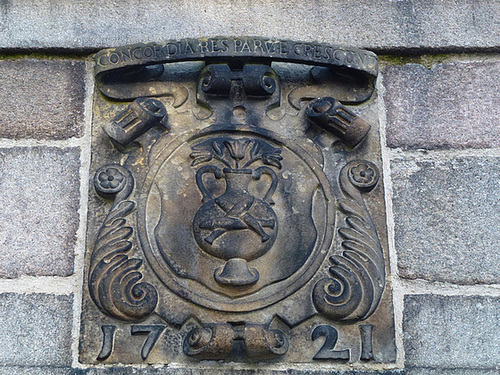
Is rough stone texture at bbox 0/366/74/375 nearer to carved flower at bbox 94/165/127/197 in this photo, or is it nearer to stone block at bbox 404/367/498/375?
carved flower at bbox 94/165/127/197

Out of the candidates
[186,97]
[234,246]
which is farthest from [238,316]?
[186,97]

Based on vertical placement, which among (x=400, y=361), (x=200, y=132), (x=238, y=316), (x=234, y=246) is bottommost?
(x=400, y=361)

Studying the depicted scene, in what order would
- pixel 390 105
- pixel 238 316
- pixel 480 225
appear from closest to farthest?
1. pixel 238 316
2. pixel 480 225
3. pixel 390 105

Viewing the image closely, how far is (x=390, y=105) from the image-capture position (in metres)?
2.30

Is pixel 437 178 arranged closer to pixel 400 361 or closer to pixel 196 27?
pixel 400 361

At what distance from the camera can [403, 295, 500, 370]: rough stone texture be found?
6.48 ft

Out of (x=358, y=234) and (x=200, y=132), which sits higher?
(x=200, y=132)

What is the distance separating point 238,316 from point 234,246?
0.62 feet

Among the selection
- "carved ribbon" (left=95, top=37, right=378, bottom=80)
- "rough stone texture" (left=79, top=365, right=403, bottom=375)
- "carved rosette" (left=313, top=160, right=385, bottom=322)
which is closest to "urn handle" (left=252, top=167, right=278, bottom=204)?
"carved rosette" (left=313, top=160, right=385, bottom=322)

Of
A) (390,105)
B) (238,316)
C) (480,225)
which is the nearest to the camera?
(238,316)

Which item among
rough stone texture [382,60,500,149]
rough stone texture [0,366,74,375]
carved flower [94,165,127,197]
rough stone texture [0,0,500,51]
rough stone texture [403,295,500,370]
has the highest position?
rough stone texture [0,0,500,51]

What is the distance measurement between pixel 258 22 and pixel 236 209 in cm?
69

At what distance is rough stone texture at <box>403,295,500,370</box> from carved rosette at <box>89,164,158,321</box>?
72 centimetres

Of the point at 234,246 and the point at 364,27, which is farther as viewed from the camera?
the point at 364,27
